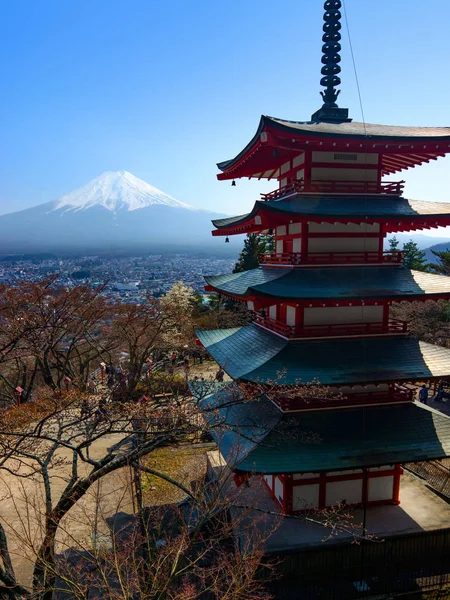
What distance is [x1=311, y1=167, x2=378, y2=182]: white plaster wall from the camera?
11.8 m

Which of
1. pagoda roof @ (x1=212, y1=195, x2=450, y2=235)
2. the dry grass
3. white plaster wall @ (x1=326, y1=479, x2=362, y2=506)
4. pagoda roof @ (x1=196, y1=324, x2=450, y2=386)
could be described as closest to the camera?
pagoda roof @ (x1=196, y1=324, x2=450, y2=386)

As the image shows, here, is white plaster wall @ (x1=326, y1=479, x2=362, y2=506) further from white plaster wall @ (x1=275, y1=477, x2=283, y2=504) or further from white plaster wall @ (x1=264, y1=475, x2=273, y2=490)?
white plaster wall @ (x1=264, y1=475, x2=273, y2=490)

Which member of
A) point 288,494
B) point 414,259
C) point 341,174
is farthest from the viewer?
point 414,259

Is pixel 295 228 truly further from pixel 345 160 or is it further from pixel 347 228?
pixel 345 160

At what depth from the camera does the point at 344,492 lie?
11.7 metres

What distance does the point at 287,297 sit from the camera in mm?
10234

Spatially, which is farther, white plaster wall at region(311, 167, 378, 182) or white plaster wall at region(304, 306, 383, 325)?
white plaster wall at region(311, 167, 378, 182)

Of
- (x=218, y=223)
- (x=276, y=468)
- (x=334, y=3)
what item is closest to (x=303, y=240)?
(x=218, y=223)

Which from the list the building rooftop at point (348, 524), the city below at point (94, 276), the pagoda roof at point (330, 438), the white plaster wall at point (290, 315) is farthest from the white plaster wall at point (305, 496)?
the city below at point (94, 276)

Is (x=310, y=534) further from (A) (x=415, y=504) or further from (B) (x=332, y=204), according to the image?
(B) (x=332, y=204)

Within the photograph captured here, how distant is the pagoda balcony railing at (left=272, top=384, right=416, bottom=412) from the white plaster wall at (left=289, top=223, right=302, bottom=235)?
4.84m

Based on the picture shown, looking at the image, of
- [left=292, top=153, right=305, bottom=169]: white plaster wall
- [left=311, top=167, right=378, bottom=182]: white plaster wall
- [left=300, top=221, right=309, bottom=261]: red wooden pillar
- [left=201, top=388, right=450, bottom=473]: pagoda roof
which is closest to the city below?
[left=300, top=221, right=309, bottom=261]: red wooden pillar

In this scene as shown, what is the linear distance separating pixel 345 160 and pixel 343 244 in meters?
2.46

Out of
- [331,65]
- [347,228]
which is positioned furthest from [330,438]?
[331,65]
